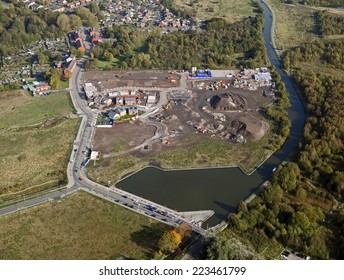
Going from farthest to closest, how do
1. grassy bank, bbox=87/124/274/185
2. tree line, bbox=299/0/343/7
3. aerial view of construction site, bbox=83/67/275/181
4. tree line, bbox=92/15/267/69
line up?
tree line, bbox=299/0/343/7, tree line, bbox=92/15/267/69, aerial view of construction site, bbox=83/67/275/181, grassy bank, bbox=87/124/274/185

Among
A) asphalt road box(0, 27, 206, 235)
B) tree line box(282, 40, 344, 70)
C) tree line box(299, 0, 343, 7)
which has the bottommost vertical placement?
asphalt road box(0, 27, 206, 235)

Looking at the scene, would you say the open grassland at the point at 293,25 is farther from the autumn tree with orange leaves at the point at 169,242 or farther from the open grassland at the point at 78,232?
the autumn tree with orange leaves at the point at 169,242

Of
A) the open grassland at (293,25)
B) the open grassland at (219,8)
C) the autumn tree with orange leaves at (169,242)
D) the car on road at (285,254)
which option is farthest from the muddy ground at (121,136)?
the open grassland at (219,8)

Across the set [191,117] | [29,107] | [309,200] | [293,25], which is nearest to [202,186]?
[309,200]

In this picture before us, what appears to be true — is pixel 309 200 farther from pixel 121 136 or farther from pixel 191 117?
pixel 121 136

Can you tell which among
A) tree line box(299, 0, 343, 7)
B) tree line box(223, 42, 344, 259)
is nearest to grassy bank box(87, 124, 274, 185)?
tree line box(223, 42, 344, 259)

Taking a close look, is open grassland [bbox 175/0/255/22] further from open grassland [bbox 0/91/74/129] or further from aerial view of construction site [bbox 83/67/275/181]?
open grassland [bbox 0/91/74/129]
